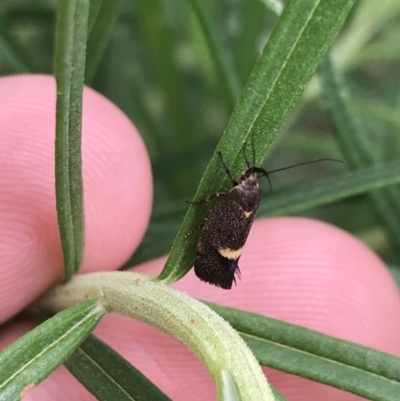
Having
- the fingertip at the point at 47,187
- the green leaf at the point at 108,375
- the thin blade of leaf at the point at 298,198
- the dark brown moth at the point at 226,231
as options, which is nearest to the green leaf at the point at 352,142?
the thin blade of leaf at the point at 298,198

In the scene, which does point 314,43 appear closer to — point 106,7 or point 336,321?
point 106,7

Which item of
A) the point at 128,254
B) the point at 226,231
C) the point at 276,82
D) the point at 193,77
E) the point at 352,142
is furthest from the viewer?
the point at 193,77

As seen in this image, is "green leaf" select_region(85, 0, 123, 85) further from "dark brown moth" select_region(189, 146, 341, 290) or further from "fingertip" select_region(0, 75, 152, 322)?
"dark brown moth" select_region(189, 146, 341, 290)

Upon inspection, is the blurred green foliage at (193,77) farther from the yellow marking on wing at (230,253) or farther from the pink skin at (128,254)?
the yellow marking on wing at (230,253)

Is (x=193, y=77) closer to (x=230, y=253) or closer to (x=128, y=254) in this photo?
(x=128, y=254)

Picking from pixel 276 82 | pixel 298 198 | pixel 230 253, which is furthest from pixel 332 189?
pixel 276 82

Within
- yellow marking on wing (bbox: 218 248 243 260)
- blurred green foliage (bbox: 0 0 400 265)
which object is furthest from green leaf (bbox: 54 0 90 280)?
blurred green foliage (bbox: 0 0 400 265)
